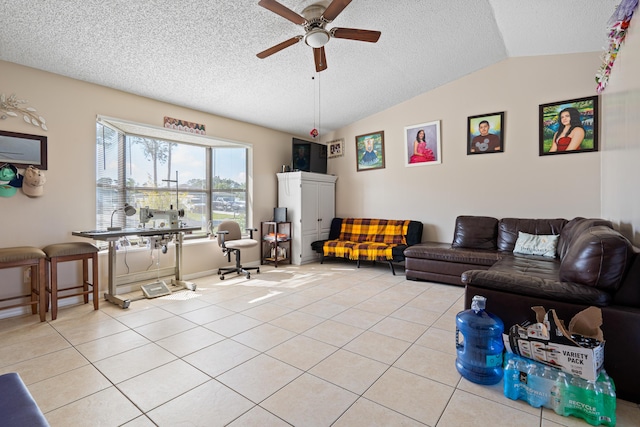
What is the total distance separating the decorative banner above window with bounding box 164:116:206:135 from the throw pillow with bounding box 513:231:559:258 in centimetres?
494

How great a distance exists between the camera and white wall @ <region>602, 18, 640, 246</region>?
222 cm

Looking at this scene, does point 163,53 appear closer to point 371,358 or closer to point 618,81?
point 371,358

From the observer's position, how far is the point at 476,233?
439 centimetres

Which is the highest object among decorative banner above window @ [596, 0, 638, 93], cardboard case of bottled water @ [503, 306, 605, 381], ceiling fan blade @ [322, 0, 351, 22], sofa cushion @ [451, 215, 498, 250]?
ceiling fan blade @ [322, 0, 351, 22]

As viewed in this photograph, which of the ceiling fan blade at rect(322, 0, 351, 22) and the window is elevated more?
the ceiling fan blade at rect(322, 0, 351, 22)

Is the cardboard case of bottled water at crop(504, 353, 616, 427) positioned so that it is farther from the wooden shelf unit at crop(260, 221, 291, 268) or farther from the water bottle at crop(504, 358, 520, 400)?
the wooden shelf unit at crop(260, 221, 291, 268)

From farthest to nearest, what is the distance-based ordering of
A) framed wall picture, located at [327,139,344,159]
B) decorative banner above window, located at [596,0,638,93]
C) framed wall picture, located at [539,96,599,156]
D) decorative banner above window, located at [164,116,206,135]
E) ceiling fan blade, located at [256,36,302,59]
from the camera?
framed wall picture, located at [327,139,344,159], decorative banner above window, located at [164,116,206,135], framed wall picture, located at [539,96,599,156], ceiling fan blade, located at [256,36,302,59], decorative banner above window, located at [596,0,638,93]

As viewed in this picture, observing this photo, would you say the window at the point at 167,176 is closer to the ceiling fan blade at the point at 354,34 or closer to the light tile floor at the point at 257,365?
the light tile floor at the point at 257,365

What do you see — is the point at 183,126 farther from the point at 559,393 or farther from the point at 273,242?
the point at 559,393

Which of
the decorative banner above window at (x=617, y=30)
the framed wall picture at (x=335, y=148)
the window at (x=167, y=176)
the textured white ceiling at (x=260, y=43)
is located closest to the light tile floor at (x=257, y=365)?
the window at (x=167, y=176)

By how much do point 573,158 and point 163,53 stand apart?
5281mm

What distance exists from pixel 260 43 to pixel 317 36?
0.84 m

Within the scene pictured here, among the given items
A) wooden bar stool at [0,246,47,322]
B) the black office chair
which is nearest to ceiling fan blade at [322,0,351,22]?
the black office chair

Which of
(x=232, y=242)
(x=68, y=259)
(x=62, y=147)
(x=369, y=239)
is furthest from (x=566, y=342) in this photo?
(x=62, y=147)
